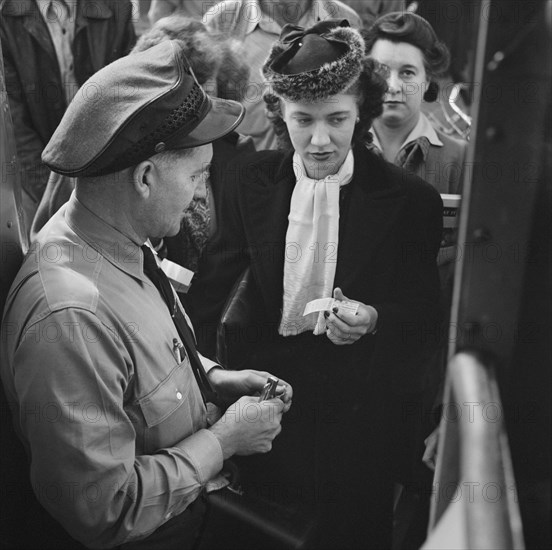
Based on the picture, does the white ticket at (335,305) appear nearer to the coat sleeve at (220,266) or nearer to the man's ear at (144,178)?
the coat sleeve at (220,266)

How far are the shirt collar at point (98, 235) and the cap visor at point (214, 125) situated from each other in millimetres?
229

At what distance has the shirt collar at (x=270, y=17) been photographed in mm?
2000

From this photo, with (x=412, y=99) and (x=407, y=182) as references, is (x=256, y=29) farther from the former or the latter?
(x=407, y=182)

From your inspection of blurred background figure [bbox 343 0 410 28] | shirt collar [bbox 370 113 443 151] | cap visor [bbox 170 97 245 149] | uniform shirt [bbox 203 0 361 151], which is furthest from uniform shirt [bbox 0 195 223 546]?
blurred background figure [bbox 343 0 410 28]

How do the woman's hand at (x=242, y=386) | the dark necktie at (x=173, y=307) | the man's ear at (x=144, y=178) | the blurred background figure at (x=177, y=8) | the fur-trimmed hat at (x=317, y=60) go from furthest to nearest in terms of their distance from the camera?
the blurred background figure at (x=177, y=8) < the woman's hand at (x=242, y=386) < the fur-trimmed hat at (x=317, y=60) < the dark necktie at (x=173, y=307) < the man's ear at (x=144, y=178)

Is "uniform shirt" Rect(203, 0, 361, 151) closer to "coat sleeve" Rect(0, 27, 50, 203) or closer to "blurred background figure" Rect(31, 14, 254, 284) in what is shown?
"blurred background figure" Rect(31, 14, 254, 284)

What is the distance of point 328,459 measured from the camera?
80.4 inches

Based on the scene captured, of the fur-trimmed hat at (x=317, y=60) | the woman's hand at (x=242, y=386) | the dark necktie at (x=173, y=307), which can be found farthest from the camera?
the woman's hand at (x=242, y=386)

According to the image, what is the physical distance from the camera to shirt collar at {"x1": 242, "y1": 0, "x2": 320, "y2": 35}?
6.56ft

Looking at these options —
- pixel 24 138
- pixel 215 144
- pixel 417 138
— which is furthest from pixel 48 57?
pixel 417 138

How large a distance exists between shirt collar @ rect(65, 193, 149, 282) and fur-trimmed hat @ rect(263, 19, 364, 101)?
2.33 feet

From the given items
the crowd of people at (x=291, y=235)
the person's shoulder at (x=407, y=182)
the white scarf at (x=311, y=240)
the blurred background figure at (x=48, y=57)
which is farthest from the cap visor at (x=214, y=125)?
the blurred background figure at (x=48, y=57)

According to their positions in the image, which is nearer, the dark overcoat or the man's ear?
the man's ear

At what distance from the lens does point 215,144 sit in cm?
205
